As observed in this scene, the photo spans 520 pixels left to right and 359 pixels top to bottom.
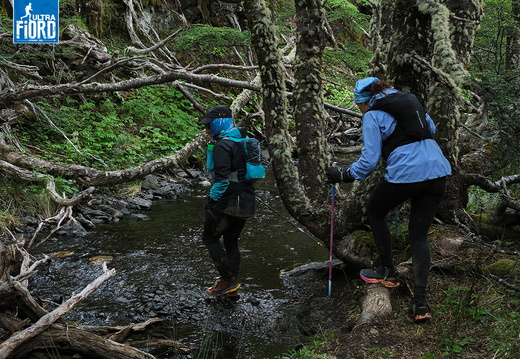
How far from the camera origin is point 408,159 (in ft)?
13.9

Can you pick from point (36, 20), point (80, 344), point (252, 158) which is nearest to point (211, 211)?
point (252, 158)

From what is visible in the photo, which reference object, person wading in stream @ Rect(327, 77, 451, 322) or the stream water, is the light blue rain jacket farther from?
the stream water

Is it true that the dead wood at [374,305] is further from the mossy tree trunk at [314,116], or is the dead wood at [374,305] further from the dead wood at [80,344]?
the dead wood at [80,344]

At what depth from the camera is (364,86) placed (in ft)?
14.7

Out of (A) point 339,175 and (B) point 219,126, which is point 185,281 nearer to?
(B) point 219,126

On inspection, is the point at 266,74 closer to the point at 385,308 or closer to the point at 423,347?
the point at 385,308

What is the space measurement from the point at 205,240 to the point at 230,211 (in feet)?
2.01

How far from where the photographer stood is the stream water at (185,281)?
5.17 m

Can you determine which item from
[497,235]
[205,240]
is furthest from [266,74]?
[497,235]

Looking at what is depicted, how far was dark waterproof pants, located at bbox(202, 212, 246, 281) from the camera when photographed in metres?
6.07

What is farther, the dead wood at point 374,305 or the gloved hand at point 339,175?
the gloved hand at point 339,175

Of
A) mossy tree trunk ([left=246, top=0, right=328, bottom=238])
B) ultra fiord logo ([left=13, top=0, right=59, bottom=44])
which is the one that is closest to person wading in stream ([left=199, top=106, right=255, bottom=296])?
mossy tree trunk ([left=246, top=0, right=328, bottom=238])

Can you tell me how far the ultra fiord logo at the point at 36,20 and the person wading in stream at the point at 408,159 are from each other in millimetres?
9873

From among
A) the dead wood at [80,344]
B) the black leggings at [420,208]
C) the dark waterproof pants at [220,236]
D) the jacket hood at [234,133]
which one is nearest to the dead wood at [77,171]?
the dark waterproof pants at [220,236]
